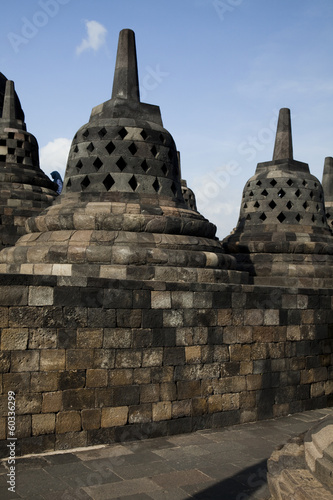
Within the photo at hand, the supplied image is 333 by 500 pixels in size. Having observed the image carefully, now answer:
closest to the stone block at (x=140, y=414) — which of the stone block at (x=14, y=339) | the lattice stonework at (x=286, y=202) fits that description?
the stone block at (x=14, y=339)

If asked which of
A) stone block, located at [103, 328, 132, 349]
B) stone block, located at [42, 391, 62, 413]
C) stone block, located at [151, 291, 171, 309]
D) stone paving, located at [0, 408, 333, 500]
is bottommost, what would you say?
stone paving, located at [0, 408, 333, 500]

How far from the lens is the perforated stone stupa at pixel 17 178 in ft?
41.9

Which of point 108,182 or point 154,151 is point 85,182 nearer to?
point 108,182

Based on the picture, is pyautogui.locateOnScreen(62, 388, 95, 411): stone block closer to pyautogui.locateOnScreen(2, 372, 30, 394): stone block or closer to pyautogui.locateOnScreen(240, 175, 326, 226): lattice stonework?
pyautogui.locateOnScreen(2, 372, 30, 394): stone block

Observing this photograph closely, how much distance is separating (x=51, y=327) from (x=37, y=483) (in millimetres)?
1750

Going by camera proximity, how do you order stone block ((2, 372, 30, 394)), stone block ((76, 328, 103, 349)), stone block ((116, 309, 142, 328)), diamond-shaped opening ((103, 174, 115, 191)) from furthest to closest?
diamond-shaped opening ((103, 174, 115, 191))
stone block ((116, 309, 142, 328))
stone block ((76, 328, 103, 349))
stone block ((2, 372, 30, 394))

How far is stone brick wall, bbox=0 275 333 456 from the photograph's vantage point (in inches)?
245

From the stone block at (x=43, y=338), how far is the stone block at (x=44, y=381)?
0.31 meters

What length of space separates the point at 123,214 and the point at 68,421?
3106 millimetres

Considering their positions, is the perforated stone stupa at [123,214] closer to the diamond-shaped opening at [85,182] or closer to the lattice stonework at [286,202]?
the diamond-shaped opening at [85,182]

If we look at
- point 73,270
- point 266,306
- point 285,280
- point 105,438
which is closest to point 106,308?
point 73,270

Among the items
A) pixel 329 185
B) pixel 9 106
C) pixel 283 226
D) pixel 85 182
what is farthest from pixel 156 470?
pixel 329 185

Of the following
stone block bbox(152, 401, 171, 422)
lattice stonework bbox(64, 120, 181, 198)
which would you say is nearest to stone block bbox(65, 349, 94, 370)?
stone block bbox(152, 401, 171, 422)

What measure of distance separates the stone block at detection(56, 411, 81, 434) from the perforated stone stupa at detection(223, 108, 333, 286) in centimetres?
599
